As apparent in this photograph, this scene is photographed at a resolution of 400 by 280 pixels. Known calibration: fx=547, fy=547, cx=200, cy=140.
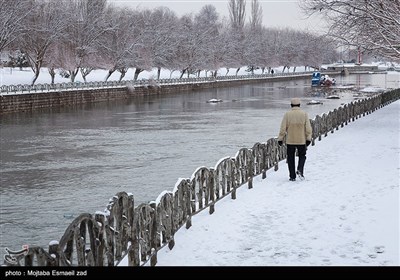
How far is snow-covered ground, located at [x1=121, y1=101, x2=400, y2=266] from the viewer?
23.7 feet

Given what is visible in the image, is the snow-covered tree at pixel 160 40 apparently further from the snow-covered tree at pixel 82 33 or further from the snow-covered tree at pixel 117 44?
the snow-covered tree at pixel 82 33

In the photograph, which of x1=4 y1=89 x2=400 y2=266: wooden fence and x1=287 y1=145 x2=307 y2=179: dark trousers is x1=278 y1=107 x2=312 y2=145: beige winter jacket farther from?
x1=4 y1=89 x2=400 y2=266: wooden fence

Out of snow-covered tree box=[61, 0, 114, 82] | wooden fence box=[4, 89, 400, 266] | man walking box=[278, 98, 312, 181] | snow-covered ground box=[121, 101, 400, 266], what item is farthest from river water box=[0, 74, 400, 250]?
snow-covered tree box=[61, 0, 114, 82]

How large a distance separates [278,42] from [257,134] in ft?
347

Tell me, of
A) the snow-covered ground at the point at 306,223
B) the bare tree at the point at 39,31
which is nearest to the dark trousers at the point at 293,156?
the snow-covered ground at the point at 306,223

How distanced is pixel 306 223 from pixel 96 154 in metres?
14.3

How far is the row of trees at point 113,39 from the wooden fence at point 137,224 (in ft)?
46.5

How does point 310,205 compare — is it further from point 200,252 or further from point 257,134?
point 257,134

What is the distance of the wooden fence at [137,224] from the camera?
216 inches

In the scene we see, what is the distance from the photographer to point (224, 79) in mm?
85312

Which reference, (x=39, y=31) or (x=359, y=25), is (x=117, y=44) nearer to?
(x=39, y=31)

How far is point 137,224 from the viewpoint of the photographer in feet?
23.4
